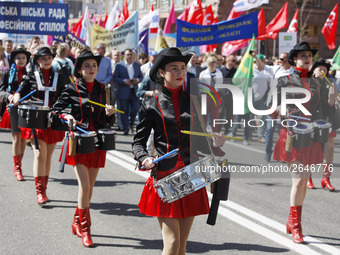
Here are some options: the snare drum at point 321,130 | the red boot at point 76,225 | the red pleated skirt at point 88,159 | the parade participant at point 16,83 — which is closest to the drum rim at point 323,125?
the snare drum at point 321,130

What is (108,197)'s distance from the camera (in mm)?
7766

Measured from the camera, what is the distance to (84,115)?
6.00 m

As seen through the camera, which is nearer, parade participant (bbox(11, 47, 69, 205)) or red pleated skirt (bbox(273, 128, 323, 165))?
red pleated skirt (bbox(273, 128, 323, 165))

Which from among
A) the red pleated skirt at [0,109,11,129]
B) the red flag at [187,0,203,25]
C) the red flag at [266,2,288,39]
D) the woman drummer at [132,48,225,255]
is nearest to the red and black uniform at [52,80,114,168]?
the woman drummer at [132,48,225,255]

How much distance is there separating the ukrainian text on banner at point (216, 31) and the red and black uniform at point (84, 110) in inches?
238

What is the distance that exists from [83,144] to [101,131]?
0.26 metres

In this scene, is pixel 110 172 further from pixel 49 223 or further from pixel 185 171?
pixel 185 171

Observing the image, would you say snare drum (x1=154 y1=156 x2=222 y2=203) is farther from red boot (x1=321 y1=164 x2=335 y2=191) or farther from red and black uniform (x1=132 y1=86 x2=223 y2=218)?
red boot (x1=321 y1=164 x2=335 y2=191)

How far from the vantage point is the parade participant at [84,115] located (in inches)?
230

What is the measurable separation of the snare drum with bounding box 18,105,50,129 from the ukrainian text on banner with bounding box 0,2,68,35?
6422mm

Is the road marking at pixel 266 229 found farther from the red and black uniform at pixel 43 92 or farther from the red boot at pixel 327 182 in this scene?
the red and black uniform at pixel 43 92

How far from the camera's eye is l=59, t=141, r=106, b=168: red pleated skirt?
5.91 meters

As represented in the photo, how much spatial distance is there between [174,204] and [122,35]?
11851 millimetres

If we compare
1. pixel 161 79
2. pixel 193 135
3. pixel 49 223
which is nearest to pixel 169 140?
pixel 193 135
